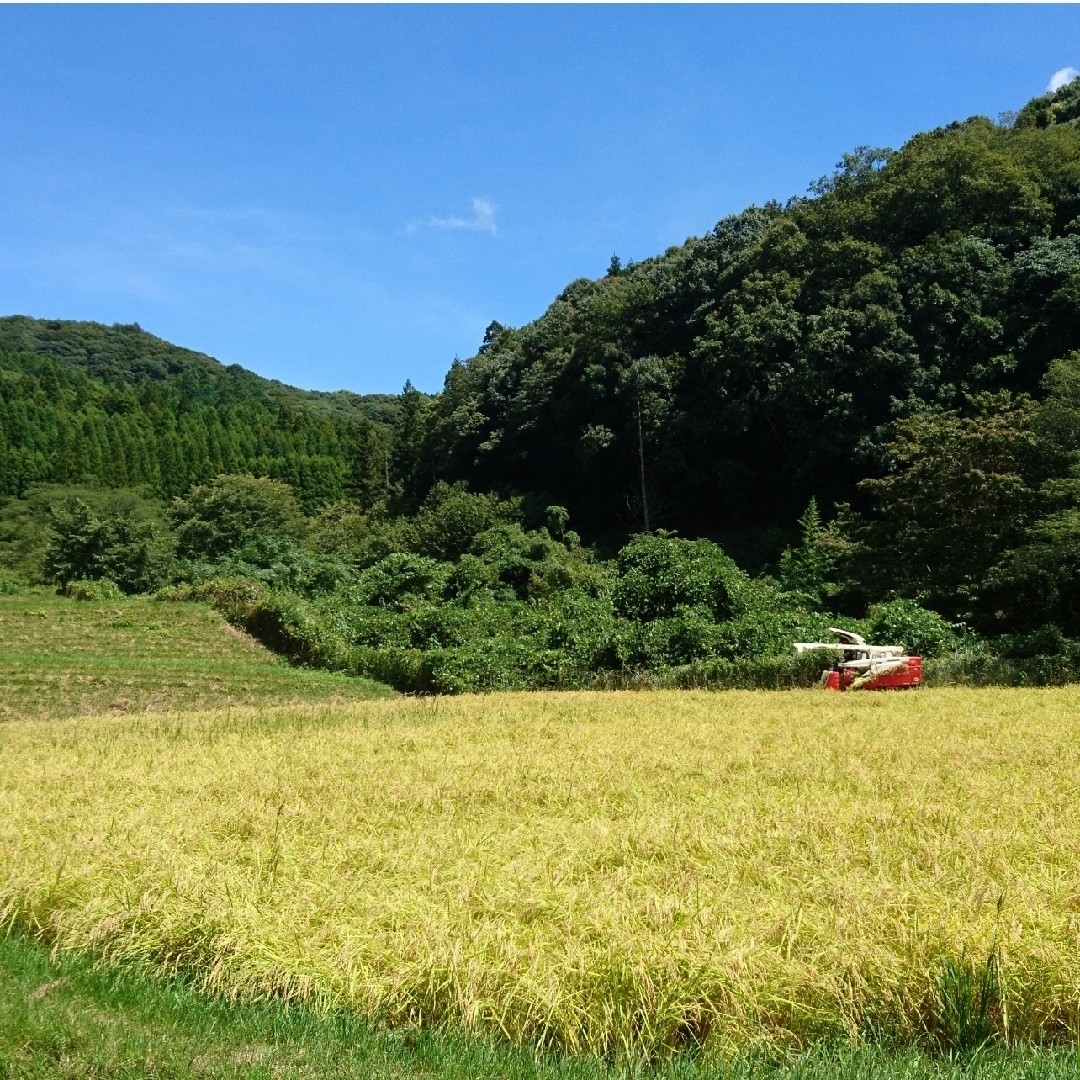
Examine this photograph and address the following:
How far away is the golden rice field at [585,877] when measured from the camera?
12.2 ft

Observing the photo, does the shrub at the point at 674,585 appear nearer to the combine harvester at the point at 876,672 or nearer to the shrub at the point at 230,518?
the combine harvester at the point at 876,672

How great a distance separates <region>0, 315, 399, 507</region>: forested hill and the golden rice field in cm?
5882

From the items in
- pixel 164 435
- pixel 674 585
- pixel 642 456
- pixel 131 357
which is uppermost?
pixel 131 357

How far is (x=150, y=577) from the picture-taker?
39.9 meters

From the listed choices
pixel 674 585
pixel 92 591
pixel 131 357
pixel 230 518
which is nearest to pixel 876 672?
pixel 674 585

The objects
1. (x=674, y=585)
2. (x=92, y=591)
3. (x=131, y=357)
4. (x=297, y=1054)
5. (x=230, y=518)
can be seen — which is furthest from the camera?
(x=131, y=357)

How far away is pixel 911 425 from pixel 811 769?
20.8 metres

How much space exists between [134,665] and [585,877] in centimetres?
1872

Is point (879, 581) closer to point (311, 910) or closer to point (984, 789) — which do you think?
point (984, 789)

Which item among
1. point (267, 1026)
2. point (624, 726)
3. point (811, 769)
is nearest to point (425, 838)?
point (267, 1026)

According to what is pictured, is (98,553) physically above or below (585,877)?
above

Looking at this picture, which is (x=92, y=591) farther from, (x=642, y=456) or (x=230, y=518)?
(x=642, y=456)

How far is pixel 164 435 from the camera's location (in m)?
72.1

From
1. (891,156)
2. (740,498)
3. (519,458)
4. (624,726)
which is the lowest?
(624,726)
